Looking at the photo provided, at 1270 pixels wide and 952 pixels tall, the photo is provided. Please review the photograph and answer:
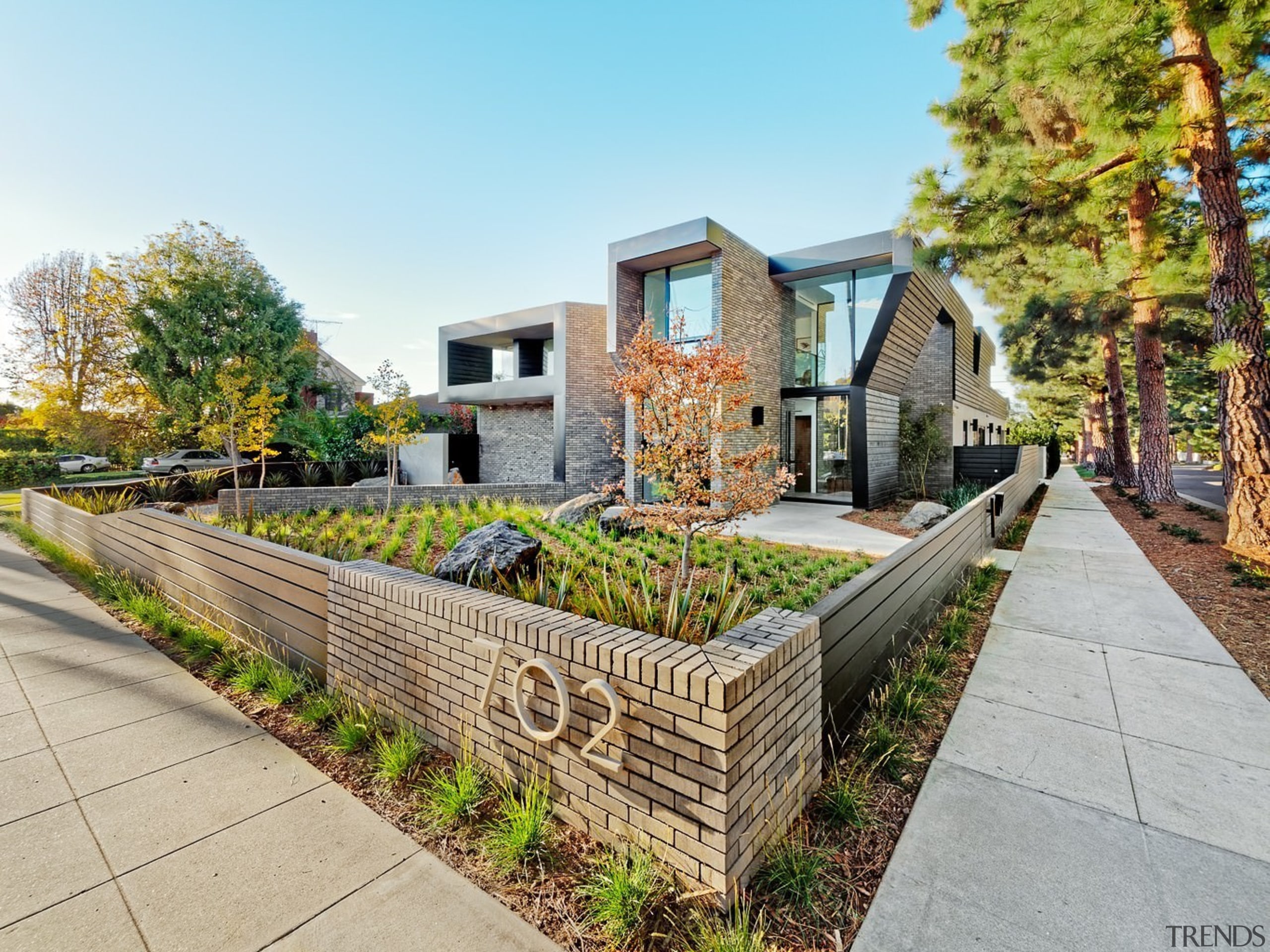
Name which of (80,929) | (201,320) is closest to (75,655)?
(80,929)

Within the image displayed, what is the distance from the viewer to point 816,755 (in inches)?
99.9

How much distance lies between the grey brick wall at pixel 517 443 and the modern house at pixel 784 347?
2.1 inches

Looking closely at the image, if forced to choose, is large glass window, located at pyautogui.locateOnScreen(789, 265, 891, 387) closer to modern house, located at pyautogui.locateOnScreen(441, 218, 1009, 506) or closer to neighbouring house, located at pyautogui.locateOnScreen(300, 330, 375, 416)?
modern house, located at pyautogui.locateOnScreen(441, 218, 1009, 506)

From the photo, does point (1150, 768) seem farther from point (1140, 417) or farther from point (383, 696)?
point (1140, 417)

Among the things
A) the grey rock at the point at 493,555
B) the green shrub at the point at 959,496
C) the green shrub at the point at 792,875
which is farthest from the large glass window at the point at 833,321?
the green shrub at the point at 792,875

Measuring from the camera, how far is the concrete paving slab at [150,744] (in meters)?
2.84

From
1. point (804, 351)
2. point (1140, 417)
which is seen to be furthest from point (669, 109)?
point (1140, 417)

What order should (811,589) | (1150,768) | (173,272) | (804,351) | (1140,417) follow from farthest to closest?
(173,272), (804,351), (1140,417), (811,589), (1150,768)

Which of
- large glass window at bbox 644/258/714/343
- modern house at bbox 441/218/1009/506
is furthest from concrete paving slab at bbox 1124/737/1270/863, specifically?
large glass window at bbox 644/258/714/343

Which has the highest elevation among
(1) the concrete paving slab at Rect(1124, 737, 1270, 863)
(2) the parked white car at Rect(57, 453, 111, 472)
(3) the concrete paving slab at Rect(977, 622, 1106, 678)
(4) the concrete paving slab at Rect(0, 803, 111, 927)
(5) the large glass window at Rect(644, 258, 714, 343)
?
(5) the large glass window at Rect(644, 258, 714, 343)

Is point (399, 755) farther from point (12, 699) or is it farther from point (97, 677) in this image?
point (12, 699)

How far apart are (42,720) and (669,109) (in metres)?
11.1

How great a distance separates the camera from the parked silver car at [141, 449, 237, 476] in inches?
811

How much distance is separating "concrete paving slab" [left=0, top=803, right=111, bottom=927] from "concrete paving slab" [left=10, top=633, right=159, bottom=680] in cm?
247
